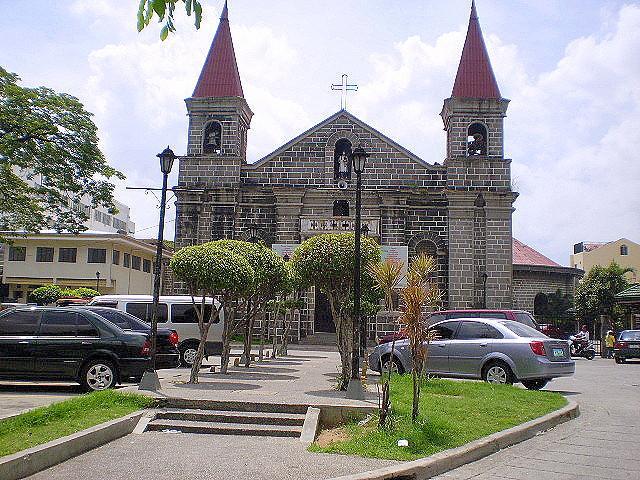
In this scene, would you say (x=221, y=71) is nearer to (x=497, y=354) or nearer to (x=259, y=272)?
(x=259, y=272)

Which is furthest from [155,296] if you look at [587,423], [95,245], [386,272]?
[95,245]

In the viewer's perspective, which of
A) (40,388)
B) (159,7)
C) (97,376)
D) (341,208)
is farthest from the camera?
(341,208)

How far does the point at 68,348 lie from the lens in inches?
504

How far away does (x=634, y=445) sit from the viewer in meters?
8.76

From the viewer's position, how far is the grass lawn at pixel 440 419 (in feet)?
26.1

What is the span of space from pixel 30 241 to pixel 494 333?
3423cm

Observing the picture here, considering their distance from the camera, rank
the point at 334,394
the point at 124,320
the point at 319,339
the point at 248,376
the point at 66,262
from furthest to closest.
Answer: the point at 66,262 < the point at 319,339 < the point at 124,320 < the point at 248,376 < the point at 334,394

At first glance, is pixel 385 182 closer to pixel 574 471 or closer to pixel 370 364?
pixel 370 364

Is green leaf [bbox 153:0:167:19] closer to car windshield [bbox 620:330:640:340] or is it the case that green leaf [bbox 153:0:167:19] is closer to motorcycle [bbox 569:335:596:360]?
car windshield [bbox 620:330:640:340]

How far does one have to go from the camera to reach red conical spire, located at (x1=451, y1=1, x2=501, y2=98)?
32.2 meters

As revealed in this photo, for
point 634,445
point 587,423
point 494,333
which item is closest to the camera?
point 634,445

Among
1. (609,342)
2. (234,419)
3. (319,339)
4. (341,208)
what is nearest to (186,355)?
(234,419)

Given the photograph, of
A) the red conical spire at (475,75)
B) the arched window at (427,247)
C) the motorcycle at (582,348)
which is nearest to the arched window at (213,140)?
the arched window at (427,247)

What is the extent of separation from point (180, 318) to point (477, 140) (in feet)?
60.4
